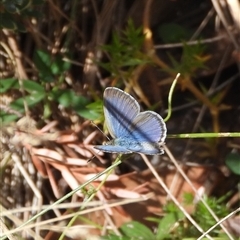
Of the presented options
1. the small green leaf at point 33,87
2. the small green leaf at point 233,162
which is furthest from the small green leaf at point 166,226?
the small green leaf at point 33,87

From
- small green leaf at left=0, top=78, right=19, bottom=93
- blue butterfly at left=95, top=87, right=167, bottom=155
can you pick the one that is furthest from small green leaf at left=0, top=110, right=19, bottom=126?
blue butterfly at left=95, top=87, right=167, bottom=155

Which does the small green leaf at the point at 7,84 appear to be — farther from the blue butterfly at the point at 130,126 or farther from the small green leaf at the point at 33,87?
the blue butterfly at the point at 130,126

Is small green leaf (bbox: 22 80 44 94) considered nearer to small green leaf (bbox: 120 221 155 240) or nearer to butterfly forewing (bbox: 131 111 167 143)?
small green leaf (bbox: 120 221 155 240)

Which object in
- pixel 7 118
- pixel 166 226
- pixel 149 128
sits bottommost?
pixel 166 226

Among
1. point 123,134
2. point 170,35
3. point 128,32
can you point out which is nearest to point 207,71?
point 170,35

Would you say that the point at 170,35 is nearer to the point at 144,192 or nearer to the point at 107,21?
the point at 107,21

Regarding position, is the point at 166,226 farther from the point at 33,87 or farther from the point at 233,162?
the point at 33,87

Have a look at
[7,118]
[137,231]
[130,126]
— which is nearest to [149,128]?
[130,126]
